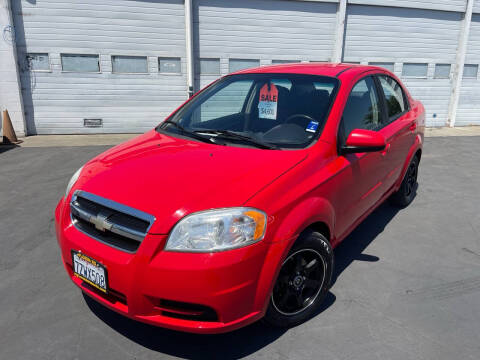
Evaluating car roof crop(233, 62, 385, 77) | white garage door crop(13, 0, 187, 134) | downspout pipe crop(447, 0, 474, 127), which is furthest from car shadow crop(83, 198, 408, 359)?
downspout pipe crop(447, 0, 474, 127)

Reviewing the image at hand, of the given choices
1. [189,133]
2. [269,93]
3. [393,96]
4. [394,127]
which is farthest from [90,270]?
[393,96]

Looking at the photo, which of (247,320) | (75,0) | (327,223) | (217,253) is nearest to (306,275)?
(327,223)

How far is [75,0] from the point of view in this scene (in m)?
8.72

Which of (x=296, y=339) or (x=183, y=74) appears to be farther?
(x=183, y=74)

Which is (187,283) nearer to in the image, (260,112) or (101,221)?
(101,221)

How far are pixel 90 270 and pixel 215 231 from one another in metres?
0.81

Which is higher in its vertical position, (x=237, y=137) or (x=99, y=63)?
(x=99, y=63)

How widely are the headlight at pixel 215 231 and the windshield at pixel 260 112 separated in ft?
2.48

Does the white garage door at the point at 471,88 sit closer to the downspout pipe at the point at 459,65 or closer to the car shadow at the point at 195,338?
the downspout pipe at the point at 459,65

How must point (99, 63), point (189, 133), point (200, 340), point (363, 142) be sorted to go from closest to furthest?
point (200, 340) < point (363, 142) < point (189, 133) < point (99, 63)

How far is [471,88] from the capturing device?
11297 mm

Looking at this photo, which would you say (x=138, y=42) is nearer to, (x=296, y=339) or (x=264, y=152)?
(x=264, y=152)

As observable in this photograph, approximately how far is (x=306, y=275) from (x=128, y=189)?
1.27 meters

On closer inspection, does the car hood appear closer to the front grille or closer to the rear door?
the front grille
